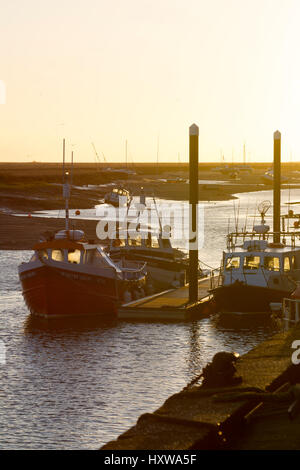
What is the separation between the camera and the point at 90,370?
27.2 metres

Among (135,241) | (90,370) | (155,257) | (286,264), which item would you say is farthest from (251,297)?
(90,370)

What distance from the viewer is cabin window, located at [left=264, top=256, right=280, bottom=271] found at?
36781 millimetres

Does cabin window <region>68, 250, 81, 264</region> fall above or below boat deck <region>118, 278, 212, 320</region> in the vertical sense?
above

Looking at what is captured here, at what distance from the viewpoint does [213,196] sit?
538 ft

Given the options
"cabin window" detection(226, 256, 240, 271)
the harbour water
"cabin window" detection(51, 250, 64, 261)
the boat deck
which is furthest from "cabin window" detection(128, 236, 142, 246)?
"cabin window" detection(226, 256, 240, 271)

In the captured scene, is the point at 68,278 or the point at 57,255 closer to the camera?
the point at 68,278

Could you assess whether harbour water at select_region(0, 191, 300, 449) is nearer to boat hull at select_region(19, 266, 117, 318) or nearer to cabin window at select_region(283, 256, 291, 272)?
boat hull at select_region(19, 266, 117, 318)

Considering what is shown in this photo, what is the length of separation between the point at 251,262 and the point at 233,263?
0.82m

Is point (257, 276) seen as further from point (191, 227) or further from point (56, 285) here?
point (56, 285)

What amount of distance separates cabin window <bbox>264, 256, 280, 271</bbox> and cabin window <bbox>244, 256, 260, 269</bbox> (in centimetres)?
35

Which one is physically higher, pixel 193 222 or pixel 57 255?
pixel 193 222

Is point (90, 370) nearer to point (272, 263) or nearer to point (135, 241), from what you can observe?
point (272, 263)

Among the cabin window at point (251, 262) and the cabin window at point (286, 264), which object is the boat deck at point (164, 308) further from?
the cabin window at point (286, 264)

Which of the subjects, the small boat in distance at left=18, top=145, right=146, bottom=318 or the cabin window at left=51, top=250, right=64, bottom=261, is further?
the cabin window at left=51, top=250, right=64, bottom=261
